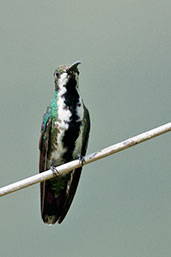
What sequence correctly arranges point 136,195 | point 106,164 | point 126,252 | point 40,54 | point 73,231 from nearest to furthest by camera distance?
point 126,252, point 136,195, point 73,231, point 106,164, point 40,54

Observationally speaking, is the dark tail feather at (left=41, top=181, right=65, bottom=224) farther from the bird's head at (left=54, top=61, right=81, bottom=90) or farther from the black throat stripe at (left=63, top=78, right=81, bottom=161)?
the bird's head at (left=54, top=61, right=81, bottom=90)

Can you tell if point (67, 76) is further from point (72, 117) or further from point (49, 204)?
point (49, 204)

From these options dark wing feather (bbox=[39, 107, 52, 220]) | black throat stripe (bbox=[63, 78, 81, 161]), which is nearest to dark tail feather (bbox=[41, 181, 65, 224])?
dark wing feather (bbox=[39, 107, 52, 220])

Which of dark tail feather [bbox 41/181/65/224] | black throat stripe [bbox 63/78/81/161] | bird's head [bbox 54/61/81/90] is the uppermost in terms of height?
bird's head [bbox 54/61/81/90]

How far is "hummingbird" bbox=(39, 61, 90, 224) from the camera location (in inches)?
291

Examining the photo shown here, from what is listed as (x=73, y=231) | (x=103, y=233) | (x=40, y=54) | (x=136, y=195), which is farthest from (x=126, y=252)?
(x=40, y=54)

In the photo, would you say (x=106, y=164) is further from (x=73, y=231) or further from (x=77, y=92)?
(x=77, y=92)

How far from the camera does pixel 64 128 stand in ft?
24.3

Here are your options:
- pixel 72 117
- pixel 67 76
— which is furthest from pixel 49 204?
pixel 67 76

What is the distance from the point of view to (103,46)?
32.3 meters

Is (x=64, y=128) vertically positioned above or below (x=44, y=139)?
below

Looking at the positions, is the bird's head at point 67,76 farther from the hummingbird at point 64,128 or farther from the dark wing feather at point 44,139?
the dark wing feather at point 44,139

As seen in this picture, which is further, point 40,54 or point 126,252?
point 40,54

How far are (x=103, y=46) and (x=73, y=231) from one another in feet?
39.3
